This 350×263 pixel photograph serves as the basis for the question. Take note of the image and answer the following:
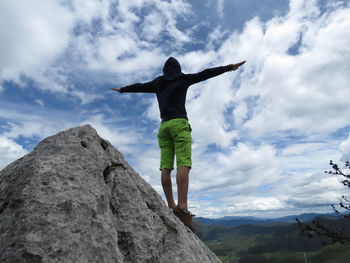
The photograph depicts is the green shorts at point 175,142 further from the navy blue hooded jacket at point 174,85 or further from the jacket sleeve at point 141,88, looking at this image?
the jacket sleeve at point 141,88

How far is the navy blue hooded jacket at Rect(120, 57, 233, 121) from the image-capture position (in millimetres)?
8664

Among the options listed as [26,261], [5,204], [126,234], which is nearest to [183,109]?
[126,234]

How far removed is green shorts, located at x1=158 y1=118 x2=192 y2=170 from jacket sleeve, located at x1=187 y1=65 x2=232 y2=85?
1.46m

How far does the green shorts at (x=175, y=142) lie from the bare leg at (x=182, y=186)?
0.24 meters

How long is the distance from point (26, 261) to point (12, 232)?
53cm

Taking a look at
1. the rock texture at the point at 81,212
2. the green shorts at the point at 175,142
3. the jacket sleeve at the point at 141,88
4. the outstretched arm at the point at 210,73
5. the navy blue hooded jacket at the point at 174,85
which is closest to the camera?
the rock texture at the point at 81,212

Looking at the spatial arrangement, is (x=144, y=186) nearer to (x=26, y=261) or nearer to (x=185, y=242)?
(x=185, y=242)

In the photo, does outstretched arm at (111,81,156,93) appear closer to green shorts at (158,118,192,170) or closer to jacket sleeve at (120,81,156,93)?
jacket sleeve at (120,81,156,93)

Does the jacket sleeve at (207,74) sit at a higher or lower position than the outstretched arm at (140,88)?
lower

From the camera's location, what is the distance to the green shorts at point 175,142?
8141mm

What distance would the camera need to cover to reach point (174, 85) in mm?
9008

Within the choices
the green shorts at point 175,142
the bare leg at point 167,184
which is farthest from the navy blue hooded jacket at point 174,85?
the bare leg at point 167,184

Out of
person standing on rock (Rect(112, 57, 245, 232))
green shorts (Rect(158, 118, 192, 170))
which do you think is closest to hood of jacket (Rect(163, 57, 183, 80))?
person standing on rock (Rect(112, 57, 245, 232))

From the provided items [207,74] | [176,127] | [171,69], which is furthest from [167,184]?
[171,69]
